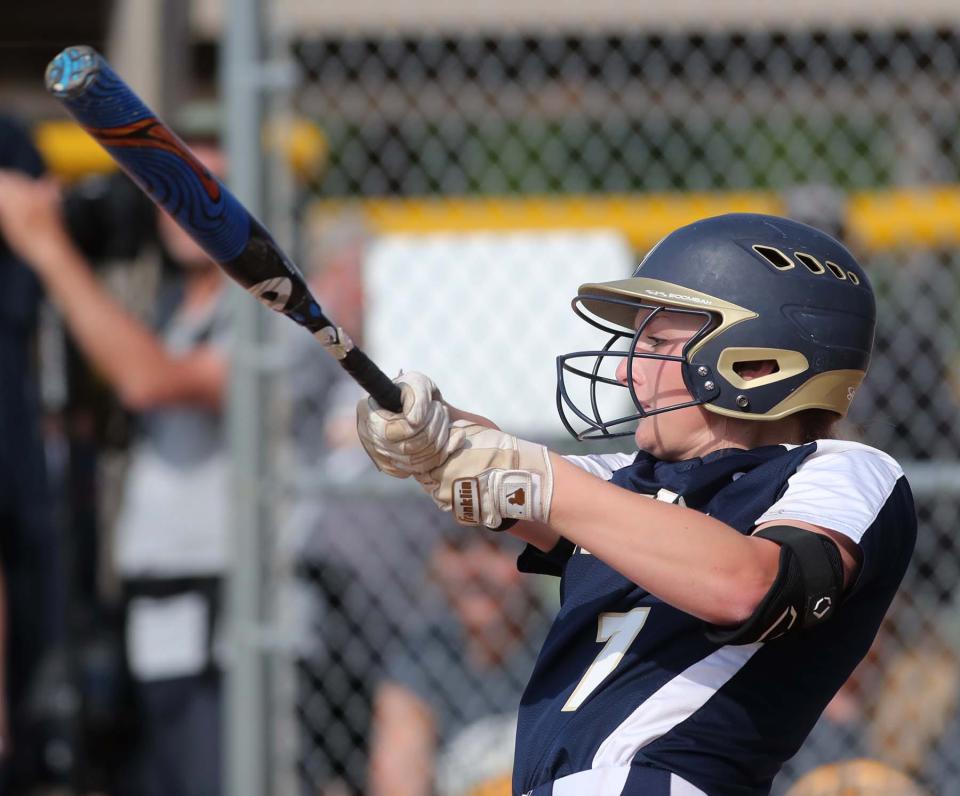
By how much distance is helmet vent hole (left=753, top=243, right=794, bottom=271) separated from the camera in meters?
2.05

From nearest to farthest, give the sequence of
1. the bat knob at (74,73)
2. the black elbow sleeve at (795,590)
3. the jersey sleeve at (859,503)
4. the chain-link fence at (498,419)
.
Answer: the bat knob at (74,73) < the black elbow sleeve at (795,590) < the jersey sleeve at (859,503) < the chain-link fence at (498,419)

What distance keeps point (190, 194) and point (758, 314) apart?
32.4 inches

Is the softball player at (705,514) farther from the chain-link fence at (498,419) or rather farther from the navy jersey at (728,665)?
the chain-link fence at (498,419)

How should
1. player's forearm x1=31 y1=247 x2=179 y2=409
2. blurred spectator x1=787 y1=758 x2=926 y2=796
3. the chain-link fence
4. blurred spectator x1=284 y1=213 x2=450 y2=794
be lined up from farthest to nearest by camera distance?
blurred spectator x1=284 y1=213 x2=450 y2=794 < the chain-link fence < player's forearm x1=31 y1=247 x2=179 y2=409 < blurred spectator x1=787 y1=758 x2=926 y2=796

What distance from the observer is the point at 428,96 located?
Answer: 4.85 m

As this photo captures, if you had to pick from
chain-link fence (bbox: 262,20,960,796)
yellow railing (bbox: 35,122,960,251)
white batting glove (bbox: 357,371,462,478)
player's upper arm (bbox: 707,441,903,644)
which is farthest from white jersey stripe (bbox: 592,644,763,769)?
yellow railing (bbox: 35,122,960,251)

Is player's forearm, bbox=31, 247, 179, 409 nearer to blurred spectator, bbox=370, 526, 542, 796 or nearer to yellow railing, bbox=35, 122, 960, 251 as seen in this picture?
yellow railing, bbox=35, 122, 960, 251

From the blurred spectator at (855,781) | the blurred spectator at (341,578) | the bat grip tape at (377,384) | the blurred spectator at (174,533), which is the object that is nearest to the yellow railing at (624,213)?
the blurred spectator at (341,578)

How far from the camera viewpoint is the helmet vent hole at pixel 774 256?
2047 mm

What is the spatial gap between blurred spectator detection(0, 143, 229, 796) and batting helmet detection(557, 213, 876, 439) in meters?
2.06

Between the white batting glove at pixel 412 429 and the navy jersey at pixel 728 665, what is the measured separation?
389 millimetres

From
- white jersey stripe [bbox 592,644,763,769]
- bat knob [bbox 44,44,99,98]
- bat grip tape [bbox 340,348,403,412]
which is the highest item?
bat knob [bbox 44,44,99,98]

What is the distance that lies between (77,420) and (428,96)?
1665 mm

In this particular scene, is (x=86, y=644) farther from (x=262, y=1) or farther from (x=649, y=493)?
(x=649, y=493)
